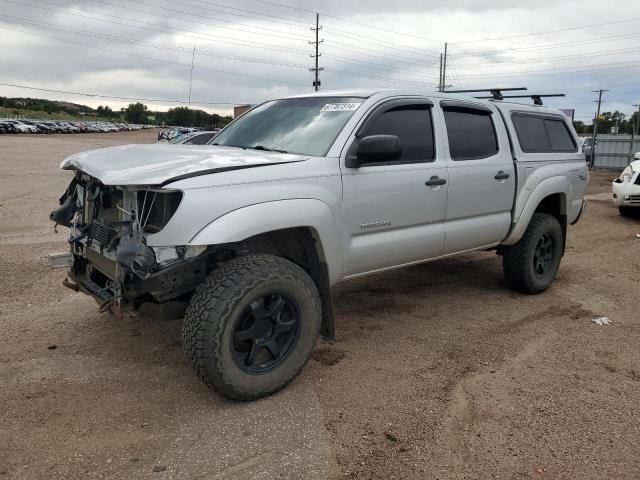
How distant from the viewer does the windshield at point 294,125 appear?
156 inches

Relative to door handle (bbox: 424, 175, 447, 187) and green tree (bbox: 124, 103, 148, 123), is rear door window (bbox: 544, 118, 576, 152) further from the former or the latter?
green tree (bbox: 124, 103, 148, 123)

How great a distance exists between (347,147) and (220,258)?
1162 mm

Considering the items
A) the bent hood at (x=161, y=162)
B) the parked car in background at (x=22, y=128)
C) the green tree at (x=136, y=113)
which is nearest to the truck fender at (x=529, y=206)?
the bent hood at (x=161, y=162)

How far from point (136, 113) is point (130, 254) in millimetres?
157509

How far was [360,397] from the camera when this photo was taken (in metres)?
3.49

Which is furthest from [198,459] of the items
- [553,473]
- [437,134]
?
[437,134]

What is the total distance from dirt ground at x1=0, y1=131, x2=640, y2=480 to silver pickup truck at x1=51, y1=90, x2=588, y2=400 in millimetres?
401

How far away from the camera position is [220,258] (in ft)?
11.5

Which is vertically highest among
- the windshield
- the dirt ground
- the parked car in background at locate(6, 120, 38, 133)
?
the parked car in background at locate(6, 120, 38, 133)

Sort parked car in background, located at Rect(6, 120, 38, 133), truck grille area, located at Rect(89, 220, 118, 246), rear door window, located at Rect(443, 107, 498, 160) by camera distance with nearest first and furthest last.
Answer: truck grille area, located at Rect(89, 220, 118, 246)
rear door window, located at Rect(443, 107, 498, 160)
parked car in background, located at Rect(6, 120, 38, 133)

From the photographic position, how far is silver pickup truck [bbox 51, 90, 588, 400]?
3107mm

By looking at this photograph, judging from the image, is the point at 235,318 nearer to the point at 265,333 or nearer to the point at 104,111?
the point at 265,333

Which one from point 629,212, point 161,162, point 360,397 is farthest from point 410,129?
point 629,212

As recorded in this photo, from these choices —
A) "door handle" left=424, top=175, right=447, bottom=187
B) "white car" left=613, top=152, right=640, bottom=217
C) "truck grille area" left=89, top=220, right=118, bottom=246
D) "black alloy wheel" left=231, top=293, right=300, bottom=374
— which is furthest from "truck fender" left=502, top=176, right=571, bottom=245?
"white car" left=613, top=152, right=640, bottom=217
